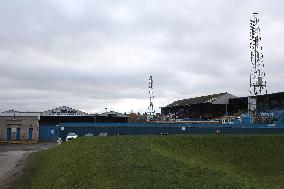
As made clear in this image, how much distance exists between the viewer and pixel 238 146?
41812 mm

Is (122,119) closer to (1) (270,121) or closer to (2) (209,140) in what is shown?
(1) (270,121)

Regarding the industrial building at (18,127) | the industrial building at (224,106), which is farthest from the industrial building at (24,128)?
the industrial building at (224,106)

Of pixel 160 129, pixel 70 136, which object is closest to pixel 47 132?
pixel 70 136

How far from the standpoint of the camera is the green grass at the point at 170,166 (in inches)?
703

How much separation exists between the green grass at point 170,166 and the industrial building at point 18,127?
130ft

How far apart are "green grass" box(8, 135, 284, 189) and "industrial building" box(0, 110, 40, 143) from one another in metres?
39.7

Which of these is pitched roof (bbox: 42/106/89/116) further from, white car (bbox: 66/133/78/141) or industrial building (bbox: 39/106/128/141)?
white car (bbox: 66/133/78/141)

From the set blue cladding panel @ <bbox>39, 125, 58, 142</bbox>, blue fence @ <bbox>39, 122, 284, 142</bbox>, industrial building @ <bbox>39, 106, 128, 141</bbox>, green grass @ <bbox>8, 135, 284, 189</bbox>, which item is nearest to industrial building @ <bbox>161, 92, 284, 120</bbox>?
industrial building @ <bbox>39, 106, 128, 141</bbox>

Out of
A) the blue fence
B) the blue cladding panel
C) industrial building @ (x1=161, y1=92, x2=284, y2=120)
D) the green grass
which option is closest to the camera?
the green grass

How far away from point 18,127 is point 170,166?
61706 mm

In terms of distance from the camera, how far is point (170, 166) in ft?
68.4

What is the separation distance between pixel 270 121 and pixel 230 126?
16.1 meters

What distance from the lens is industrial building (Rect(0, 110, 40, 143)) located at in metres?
77.2

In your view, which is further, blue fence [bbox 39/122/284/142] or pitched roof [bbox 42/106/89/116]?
pitched roof [bbox 42/106/89/116]
